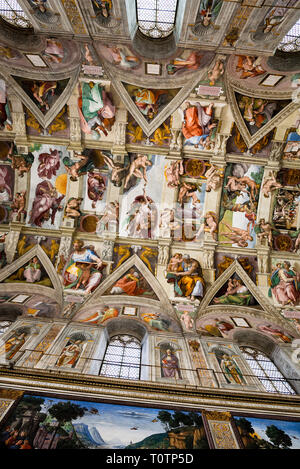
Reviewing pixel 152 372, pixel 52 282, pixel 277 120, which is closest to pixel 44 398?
pixel 152 372

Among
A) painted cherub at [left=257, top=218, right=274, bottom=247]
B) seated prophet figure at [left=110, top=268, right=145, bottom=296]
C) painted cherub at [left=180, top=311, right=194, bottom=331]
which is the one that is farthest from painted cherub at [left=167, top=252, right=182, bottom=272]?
painted cherub at [left=257, top=218, right=274, bottom=247]

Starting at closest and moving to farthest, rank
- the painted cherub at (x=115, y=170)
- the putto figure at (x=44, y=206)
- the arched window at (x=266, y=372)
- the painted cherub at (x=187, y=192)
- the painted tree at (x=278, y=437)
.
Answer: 1. the painted tree at (x=278, y=437)
2. the arched window at (x=266, y=372)
3. the painted cherub at (x=115, y=170)
4. the painted cherub at (x=187, y=192)
5. the putto figure at (x=44, y=206)

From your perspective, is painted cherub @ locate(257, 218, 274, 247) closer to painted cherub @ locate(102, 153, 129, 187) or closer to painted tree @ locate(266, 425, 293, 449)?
painted cherub @ locate(102, 153, 129, 187)

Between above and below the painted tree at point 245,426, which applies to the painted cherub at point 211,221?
above

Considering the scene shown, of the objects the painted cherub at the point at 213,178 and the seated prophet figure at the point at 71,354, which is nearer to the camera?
the seated prophet figure at the point at 71,354

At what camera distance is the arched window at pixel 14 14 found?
10163 millimetres

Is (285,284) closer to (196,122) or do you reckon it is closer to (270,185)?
(270,185)

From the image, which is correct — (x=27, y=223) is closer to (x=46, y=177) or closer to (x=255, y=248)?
(x=46, y=177)

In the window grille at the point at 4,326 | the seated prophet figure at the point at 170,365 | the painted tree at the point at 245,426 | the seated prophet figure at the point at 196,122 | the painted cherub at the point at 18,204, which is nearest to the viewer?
the painted tree at the point at 245,426

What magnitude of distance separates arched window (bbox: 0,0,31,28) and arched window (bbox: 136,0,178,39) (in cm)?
378

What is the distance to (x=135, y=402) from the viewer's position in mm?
7832

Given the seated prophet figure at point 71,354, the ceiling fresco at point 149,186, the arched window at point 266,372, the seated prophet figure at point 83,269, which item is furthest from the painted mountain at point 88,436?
the seated prophet figure at point 83,269

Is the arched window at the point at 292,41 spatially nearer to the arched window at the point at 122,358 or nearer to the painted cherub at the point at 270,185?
the painted cherub at the point at 270,185

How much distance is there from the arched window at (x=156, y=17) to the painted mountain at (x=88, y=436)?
467 inches
